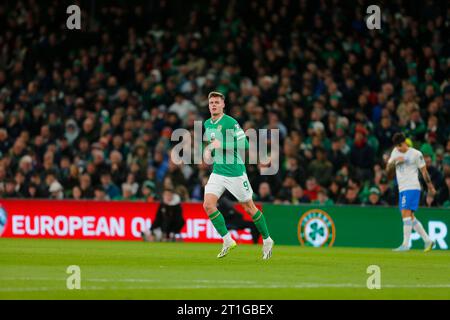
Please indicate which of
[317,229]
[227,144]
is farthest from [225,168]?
[317,229]

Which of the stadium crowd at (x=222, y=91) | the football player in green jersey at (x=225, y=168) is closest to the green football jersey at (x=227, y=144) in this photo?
the football player in green jersey at (x=225, y=168)

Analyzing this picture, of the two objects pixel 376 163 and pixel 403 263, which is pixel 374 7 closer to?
pixel 376 163

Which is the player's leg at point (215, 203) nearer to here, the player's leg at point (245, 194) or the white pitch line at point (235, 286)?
the player's leg at point (245, 194)

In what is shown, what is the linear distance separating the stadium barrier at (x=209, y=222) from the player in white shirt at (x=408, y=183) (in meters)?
1.58

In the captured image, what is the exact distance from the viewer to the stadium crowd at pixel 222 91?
24.1 metres

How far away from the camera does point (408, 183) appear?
20.0 metres

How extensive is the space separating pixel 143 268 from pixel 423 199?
970 cm

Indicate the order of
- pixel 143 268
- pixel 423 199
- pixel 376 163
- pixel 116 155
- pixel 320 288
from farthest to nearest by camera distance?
pixel 116 155, pixel 376 163, pixel 423 199, pixel 143 268, pixel 320 288

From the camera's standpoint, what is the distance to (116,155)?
25969mm

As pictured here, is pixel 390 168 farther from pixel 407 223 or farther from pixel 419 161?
pixel 407 223

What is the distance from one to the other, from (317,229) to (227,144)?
23.5 feet
